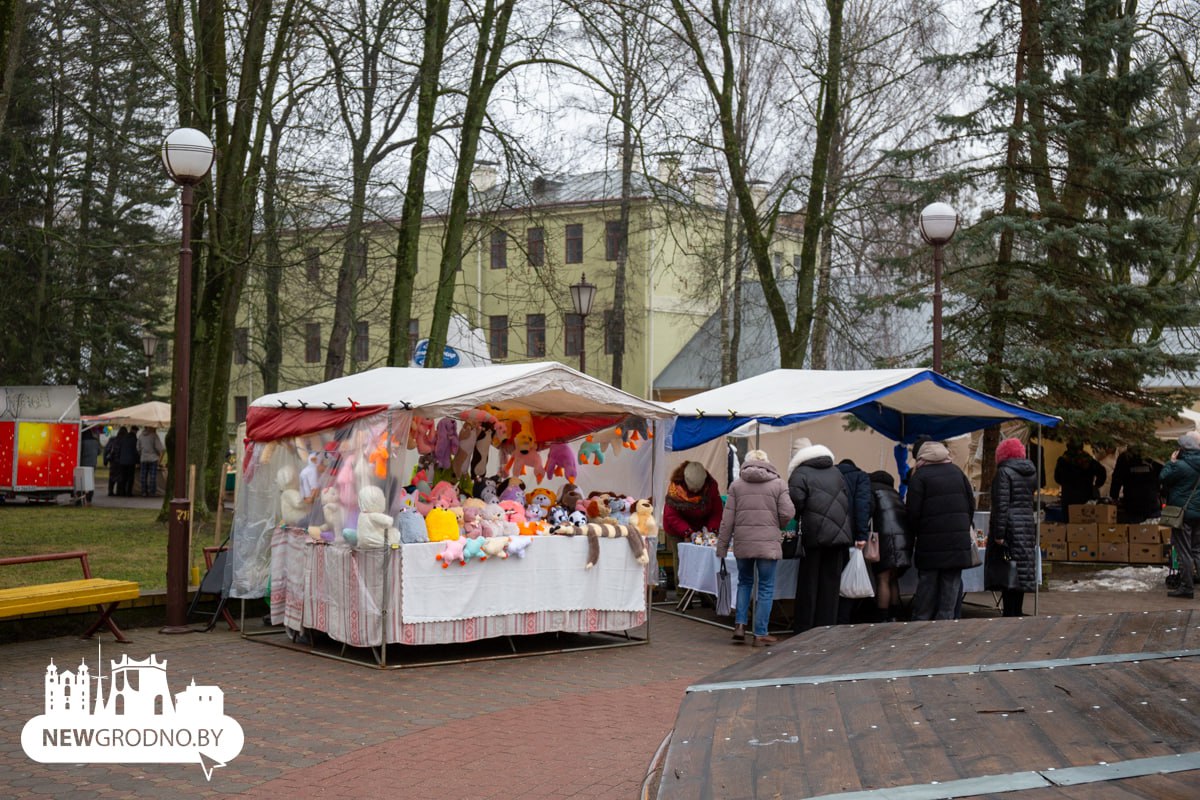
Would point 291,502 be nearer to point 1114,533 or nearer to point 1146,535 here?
point 1114,533

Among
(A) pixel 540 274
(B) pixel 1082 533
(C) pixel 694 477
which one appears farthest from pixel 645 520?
(B) pixel 1082 533

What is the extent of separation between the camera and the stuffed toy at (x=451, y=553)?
1073 cm

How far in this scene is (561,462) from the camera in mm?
14273

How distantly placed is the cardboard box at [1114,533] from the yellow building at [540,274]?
7434 mm

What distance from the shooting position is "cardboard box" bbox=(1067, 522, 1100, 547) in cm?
1967

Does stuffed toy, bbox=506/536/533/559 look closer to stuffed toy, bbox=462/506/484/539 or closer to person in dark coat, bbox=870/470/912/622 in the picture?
stuffed toy, bbox=462/506/484/539

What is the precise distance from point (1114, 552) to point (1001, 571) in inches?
303

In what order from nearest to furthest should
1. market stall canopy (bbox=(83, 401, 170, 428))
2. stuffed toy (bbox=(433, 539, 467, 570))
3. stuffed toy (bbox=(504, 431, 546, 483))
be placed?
stuffed toy (bbox=(433, 539, 467, 570)) < stuffed toy (bbox=(504, 431, 546, 483)) < market stall canopy (bbox=(83, 401, 170, 428))

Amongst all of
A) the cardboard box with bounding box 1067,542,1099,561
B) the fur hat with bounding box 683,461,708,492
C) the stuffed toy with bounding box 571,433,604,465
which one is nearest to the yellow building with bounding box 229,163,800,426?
the fur hat with bounding box 683,461,708,492

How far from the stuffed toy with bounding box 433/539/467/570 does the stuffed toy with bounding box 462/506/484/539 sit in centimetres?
22

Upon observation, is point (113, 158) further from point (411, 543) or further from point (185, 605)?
point (411, 543)

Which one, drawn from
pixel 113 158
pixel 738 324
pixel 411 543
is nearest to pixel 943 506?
pixel 411 543

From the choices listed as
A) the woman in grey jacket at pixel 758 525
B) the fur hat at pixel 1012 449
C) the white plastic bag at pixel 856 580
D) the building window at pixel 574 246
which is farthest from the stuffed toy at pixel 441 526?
the building window at pixel 574 246

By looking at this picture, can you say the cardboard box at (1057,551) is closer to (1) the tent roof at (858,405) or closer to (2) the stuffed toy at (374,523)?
(1) the tent roof at (858,405)
